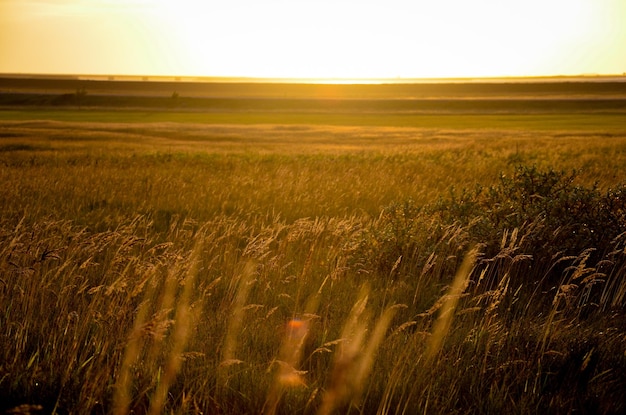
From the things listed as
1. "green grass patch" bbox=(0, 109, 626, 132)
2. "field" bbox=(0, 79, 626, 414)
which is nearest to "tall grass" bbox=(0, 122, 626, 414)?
"field" bbox=(0, 79, 626, 414)

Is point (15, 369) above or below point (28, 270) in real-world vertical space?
below

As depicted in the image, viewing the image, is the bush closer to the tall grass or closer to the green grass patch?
the tall grass

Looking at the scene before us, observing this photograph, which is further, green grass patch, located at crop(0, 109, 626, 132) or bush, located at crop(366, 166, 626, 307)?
green grass patch, located at crop(0, 109, 626, 132)

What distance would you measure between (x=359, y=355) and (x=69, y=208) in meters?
8.12

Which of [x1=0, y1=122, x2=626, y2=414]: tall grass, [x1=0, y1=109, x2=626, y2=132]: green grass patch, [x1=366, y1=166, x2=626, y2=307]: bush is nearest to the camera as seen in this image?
[x1=0, y1=122, x2=626, y2=414]: tall grass

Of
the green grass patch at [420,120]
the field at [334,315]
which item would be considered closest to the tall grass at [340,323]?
the field at [334,315]

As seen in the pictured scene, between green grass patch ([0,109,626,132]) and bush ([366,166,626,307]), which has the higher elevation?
bush ([366,166,626,307])

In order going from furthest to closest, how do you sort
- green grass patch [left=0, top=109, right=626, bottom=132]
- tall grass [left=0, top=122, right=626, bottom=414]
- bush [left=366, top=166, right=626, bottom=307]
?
1. green grass patch [left=0, top=109, right=626, bottom=132]
2. bush [left=366, top=166, right=626, bottom=307]
3. tall grass [left=0, top=122, right=626, bottom=414]

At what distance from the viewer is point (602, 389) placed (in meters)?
3.55

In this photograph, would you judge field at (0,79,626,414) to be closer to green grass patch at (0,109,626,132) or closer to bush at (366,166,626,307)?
bush at (366,166,626,307)

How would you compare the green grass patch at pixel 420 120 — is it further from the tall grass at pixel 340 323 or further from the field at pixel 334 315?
the tall grass at pixel 340 323

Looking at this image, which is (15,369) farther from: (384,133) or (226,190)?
(384,133)

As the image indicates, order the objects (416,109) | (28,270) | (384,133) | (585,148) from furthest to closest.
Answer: (416,109), (384,133), (585,148), (28,270)

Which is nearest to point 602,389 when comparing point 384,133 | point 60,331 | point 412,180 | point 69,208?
point 60,331
